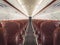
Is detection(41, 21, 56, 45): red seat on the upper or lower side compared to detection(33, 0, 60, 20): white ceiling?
lower

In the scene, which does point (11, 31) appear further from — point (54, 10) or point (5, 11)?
point (54, 10)

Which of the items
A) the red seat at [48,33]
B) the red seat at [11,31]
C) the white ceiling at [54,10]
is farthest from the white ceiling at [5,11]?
the white ceiling at [54,10]

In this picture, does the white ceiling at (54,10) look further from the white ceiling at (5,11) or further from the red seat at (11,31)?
the white ceiling at (5,11)

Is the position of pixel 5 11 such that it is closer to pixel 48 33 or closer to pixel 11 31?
pixel 11 31

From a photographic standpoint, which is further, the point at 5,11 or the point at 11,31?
the point at 5,11

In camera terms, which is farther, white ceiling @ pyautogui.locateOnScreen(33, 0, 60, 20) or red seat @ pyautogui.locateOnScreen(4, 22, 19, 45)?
white ceiling @ pyautogui.locateOnScreen(33, 0, 60, 20)

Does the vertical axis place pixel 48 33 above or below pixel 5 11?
below

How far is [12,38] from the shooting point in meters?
4.58

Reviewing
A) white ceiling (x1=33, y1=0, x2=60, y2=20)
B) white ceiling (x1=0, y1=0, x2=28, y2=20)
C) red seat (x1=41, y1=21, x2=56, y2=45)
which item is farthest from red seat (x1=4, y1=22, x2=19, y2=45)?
white ceiling (x1=33, y1=0, x2=60, y2=20)

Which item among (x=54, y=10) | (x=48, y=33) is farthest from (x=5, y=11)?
(x=48, y=33)

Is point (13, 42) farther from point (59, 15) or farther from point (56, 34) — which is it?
point (59, 15)

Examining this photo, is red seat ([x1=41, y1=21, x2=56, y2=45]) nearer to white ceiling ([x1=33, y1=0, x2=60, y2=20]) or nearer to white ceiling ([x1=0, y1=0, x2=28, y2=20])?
white ceiling ([x1=33, y1=0, x2=60, y2=20])

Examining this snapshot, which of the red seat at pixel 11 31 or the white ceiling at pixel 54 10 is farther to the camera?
the white ceiling at pixel 54 10

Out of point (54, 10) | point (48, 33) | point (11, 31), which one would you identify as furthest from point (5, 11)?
point (48, 33)
